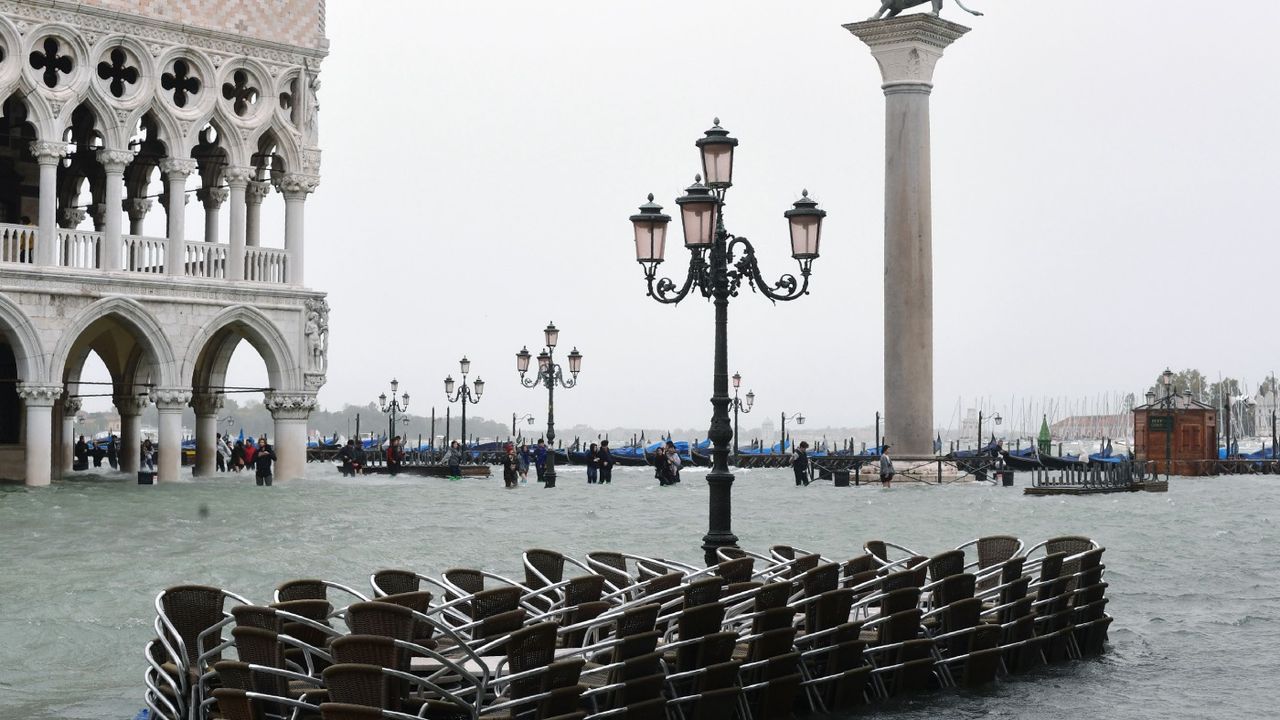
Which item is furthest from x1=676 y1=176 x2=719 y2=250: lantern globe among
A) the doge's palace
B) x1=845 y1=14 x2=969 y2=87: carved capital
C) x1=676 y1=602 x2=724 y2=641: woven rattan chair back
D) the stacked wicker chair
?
x1=845 y1=14 x2=969 y2=87: carved capital

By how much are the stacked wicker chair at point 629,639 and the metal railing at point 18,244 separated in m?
21.2

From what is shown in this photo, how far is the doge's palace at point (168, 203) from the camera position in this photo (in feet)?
103

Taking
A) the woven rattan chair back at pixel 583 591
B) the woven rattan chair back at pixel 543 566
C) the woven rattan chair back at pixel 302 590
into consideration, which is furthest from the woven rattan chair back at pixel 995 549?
the woven rattan chair back at pixel 302 590

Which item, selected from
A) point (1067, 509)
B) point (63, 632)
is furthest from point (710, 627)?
→ point (1067, 509)

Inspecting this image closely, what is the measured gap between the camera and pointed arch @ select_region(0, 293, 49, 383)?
101ft

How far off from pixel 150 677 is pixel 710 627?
8.79ft

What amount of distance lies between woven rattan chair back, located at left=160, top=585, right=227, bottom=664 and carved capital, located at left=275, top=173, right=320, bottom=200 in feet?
89.8

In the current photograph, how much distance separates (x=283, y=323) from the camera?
34312mm

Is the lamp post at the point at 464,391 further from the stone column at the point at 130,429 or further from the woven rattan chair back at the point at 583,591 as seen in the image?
the woven rattan chair back at the point at 583,591

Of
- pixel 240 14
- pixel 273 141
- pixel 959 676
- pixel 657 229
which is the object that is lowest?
pixel 959 676

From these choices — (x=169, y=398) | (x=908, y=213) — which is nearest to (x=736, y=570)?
(x=169, y=398)

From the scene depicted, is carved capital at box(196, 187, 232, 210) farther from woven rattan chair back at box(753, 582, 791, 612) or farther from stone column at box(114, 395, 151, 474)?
woven rattan chair back at box(753, 582, 791, 612)

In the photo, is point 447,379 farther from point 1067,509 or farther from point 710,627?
point 710,627

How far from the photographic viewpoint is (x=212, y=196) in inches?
1480
